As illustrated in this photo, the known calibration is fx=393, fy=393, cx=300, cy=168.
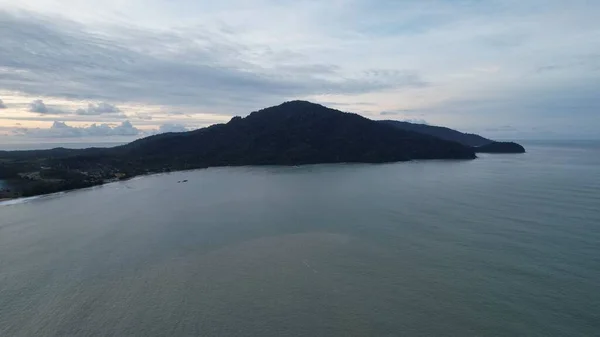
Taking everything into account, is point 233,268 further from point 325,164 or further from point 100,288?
point 325,164

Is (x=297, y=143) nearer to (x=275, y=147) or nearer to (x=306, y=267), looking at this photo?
(x=275, y=147)

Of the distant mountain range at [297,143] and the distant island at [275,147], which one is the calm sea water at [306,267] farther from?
the distant mountain range at [297,143]

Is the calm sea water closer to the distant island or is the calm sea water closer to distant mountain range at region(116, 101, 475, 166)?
the distant island

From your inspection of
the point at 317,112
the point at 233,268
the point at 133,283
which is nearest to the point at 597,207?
the point at 233,268

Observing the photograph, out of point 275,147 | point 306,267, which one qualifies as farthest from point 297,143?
point 306,267

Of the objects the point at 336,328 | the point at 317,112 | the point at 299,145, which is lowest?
the point at 336,328

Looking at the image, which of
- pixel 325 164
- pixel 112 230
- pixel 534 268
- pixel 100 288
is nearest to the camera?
pixel 100 288

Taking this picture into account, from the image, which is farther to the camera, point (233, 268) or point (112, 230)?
point (112, 230)

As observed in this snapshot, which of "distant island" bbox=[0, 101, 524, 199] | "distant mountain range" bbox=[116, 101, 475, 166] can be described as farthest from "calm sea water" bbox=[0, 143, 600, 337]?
"distant mountain range" bbox=[116, 101, 475, 166]
